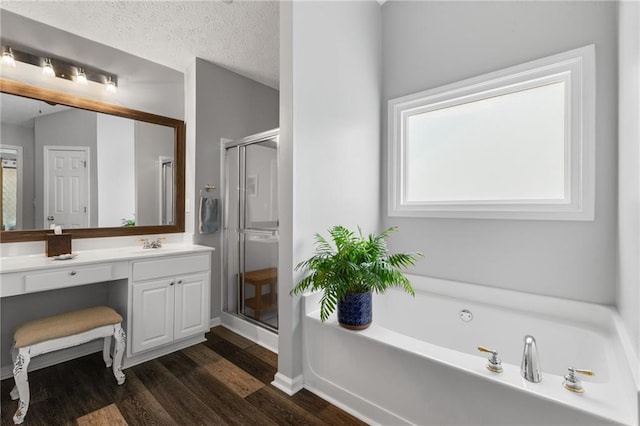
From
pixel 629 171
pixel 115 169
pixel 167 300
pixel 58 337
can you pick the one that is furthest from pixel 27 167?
pixel 629 171

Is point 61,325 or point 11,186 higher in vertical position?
point 11,186

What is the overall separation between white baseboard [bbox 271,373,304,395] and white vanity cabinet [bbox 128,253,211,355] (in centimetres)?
99

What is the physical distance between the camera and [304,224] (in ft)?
6.28

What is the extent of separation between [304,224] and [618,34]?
6.88 feet

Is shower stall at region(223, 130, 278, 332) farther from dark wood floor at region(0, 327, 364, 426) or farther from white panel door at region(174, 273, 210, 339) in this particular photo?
dark wood floor at region(0, 327, 364, 426)

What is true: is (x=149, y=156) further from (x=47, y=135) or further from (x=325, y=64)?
(x=325, y=64)

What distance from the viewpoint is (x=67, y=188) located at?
2277 mm

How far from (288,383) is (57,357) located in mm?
1853

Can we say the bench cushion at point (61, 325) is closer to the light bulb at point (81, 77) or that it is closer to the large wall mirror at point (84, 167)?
the large wall mirror at point (84, 167)

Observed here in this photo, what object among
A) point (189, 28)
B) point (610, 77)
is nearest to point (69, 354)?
point (189, 28)

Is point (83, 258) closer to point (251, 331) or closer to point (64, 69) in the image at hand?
point (251, 331)

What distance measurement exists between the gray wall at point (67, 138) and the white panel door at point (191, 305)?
930 mm

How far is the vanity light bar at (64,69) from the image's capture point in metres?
2.12

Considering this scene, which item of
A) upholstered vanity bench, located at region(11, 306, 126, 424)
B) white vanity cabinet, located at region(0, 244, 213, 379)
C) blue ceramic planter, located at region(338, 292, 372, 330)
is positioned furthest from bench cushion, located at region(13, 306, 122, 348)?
blue ceramic planter, located at region(338, 292, 372, 330)
